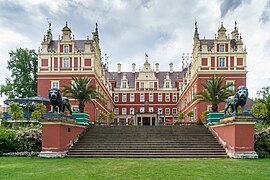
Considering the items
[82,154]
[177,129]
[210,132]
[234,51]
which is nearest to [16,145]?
[82,154]

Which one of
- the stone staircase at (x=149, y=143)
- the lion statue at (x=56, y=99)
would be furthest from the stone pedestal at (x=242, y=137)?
the lion statue at (x=56, y=99)

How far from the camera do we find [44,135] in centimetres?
1534

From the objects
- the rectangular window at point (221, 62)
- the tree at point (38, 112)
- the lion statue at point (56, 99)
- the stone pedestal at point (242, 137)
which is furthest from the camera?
the rectangular window at point (221, 62)

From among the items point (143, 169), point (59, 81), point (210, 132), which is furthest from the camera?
point (59, 81)

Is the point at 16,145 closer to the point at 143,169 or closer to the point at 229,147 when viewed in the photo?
the point at 143,169

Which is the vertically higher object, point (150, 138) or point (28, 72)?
point (28, 72)

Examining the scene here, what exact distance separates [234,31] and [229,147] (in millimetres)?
29545

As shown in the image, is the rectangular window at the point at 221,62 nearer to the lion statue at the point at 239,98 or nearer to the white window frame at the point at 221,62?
the white window frame at the point at 221,62

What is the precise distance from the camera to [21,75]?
149ft

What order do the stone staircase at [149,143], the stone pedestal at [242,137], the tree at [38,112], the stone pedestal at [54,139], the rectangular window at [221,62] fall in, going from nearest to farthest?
1. the stone pedestal at [242,137]
2. the stone pedestal at [54,139]
3. the stone staircase at [149,143]
4. the tree at [38,112]
5. the rectangular window at [221,62]

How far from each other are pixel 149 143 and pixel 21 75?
3434cm

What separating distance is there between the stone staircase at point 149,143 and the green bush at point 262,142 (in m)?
2.00

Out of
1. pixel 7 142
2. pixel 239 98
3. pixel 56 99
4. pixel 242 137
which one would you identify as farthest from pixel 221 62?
pixel 7 142

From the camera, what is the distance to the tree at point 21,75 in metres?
44.7
